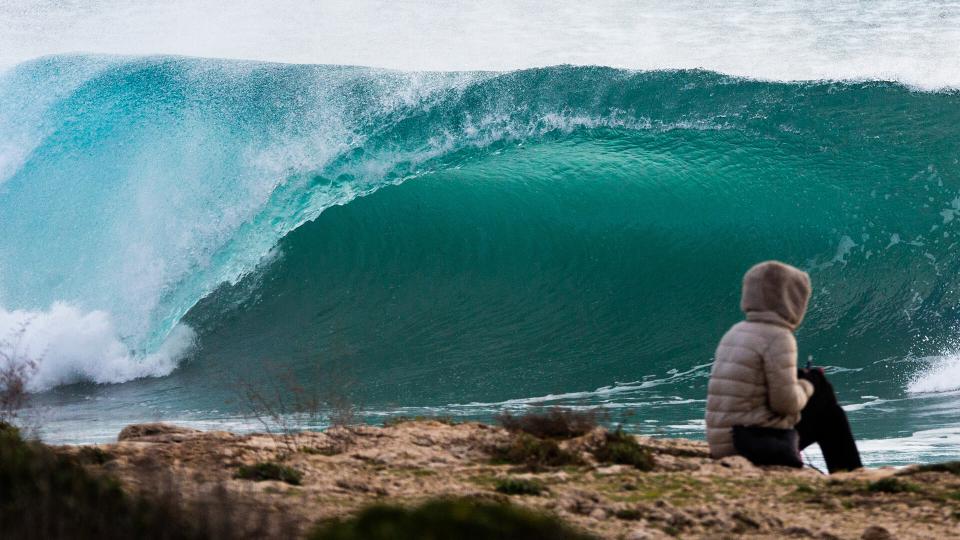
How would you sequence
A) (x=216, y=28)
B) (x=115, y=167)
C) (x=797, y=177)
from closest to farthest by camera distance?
(x=797, y=177) → (x=115, y=167) → (x=216, y=28)

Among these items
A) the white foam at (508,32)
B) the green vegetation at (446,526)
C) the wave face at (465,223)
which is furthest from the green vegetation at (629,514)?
the white foam at (508,32)

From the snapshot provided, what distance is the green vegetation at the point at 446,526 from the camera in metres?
2.51

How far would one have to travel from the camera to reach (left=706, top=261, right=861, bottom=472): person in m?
5.43

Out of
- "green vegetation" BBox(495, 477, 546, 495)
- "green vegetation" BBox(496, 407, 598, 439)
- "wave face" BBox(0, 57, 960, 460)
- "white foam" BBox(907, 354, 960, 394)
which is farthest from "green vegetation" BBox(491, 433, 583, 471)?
"white foam" BBox(907, 354, 960, 394)

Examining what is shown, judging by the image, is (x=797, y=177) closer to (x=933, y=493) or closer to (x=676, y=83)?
(x=676, y=83)

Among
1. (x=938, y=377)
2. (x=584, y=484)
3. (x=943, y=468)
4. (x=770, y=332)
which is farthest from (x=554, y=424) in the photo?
(x=938, y=377)

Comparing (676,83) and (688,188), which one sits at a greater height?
(676,83)

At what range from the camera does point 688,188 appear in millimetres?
15094

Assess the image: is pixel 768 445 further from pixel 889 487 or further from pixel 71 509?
pixel 71 509

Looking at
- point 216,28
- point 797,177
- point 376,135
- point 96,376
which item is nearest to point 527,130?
point 376,135

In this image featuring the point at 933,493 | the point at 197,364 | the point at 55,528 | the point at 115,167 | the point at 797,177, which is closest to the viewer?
the point at 55,528

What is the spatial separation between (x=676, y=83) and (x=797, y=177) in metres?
2.88

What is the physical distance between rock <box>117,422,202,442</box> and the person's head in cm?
341

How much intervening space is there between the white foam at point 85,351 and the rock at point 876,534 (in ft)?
31.4
